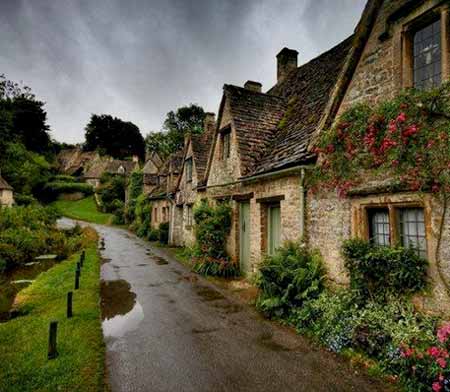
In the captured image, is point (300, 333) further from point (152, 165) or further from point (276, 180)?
point (152, 165)

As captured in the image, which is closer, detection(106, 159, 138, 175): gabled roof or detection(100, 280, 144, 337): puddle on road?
detection(100, 280, 144, 337): puddle on road

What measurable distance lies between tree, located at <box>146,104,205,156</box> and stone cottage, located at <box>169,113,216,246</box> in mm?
32827

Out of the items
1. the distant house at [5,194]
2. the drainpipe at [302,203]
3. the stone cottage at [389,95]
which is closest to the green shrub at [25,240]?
the drainpipe at [302,203]

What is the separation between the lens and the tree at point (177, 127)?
5188 centimetres

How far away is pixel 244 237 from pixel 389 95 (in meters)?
7.11

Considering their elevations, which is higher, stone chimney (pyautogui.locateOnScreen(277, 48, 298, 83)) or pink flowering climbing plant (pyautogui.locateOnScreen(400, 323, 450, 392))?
stone chimney (pyautogui.locateOnScreen(277, 48, 298, 83))

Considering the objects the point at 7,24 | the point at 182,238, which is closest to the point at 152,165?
the point at 182,238

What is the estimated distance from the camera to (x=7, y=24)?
35.7 ft

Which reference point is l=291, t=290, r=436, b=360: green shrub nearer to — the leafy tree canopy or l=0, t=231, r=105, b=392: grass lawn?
l=0, t=231, r=105, b=392: grass lawn

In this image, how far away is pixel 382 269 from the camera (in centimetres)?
506

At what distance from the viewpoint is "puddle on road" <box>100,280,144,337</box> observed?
6066mm

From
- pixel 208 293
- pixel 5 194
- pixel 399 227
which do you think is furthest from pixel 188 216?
pixel 5 194

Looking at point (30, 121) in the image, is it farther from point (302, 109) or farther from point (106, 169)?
point (302, 109)

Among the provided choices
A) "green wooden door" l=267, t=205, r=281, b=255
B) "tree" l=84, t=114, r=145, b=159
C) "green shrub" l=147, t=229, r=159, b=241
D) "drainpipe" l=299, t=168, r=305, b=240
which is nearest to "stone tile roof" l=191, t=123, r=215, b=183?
"green wooden door" l=267, t=205, r=281, b=255
